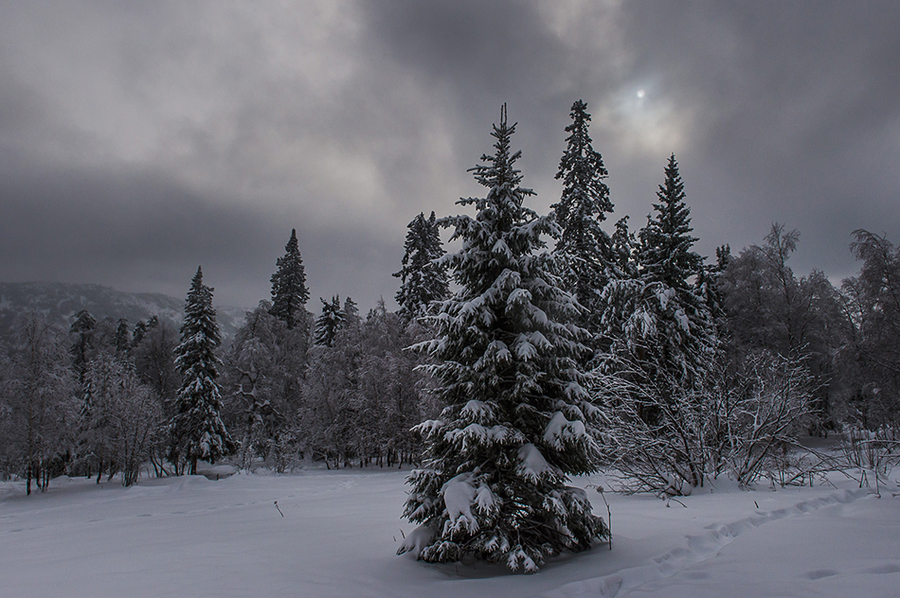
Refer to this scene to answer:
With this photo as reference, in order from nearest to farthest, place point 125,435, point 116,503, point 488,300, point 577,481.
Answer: point 488,300 < point 577,481 < point 116,503 < point 125,435

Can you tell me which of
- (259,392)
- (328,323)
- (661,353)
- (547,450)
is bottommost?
(547,450)

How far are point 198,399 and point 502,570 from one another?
3033 centimetres

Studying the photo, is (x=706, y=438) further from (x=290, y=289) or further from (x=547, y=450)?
(x=290, y=289)

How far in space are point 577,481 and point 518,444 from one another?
475 inches

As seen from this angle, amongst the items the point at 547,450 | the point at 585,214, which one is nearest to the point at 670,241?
the point at 585,214

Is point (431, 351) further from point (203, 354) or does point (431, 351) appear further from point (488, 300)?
point (203, 354)

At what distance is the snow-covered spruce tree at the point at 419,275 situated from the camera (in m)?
35.0

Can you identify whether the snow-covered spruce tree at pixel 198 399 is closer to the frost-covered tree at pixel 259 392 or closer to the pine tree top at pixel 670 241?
the frost-covered tree at pixel 259 392

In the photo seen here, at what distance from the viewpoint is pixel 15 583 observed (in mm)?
6500

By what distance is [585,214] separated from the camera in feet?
76.6

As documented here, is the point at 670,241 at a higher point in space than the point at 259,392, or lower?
higher

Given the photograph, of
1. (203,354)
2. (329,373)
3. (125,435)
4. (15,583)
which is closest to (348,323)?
(329,373)

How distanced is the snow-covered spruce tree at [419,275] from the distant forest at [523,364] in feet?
0.58

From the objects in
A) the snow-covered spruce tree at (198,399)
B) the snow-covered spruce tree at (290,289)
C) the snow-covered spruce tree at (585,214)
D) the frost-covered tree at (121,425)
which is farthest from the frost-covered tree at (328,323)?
the snow-covered spruce tree at (585,214)
